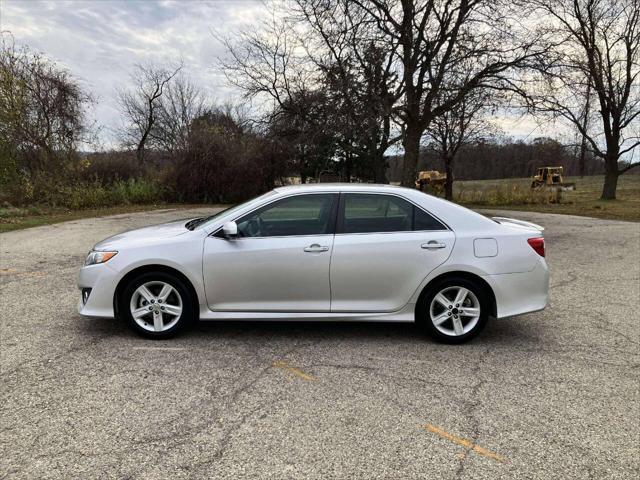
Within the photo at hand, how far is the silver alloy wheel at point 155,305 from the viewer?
426 centimetres

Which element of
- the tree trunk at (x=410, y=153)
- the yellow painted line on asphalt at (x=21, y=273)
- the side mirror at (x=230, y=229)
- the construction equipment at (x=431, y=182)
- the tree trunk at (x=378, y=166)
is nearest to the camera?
the side mirror at (x=230, y=229)

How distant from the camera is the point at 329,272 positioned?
4199 mm

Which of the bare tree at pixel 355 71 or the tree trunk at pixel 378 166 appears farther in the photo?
the tree trunk at pixel 378 166

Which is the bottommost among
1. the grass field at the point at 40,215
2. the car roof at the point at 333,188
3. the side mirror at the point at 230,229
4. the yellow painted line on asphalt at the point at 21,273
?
the yellow painted line on asphalt at the point at 21,273

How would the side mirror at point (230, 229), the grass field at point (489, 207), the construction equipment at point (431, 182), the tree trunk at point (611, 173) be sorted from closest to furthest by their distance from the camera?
the side mirror at point (230, 229) → the grass field at point (489, 207) → the tree trunk at point (611, 173) → the construction equipment at point (431, 182)

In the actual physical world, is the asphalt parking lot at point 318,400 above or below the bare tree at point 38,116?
below

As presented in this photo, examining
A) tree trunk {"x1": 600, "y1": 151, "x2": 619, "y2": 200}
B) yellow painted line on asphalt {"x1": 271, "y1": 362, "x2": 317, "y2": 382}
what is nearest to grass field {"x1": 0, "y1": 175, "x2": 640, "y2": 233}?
tree trunk {"x1": 600, "y1": 151, "x2": 619, "y2": 200}

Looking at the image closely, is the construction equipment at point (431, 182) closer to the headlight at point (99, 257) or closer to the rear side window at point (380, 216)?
the rear side window at point (380, 216)

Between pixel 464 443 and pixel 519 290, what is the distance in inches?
80.3

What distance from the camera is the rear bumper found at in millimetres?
4273

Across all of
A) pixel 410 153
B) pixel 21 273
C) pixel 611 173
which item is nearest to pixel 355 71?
pixel 410 153

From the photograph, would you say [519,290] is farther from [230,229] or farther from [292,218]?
[230,229]

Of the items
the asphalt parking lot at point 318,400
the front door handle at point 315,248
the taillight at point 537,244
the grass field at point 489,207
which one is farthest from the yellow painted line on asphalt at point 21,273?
the taillight at point 537,244

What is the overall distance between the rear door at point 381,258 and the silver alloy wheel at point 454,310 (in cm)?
29
